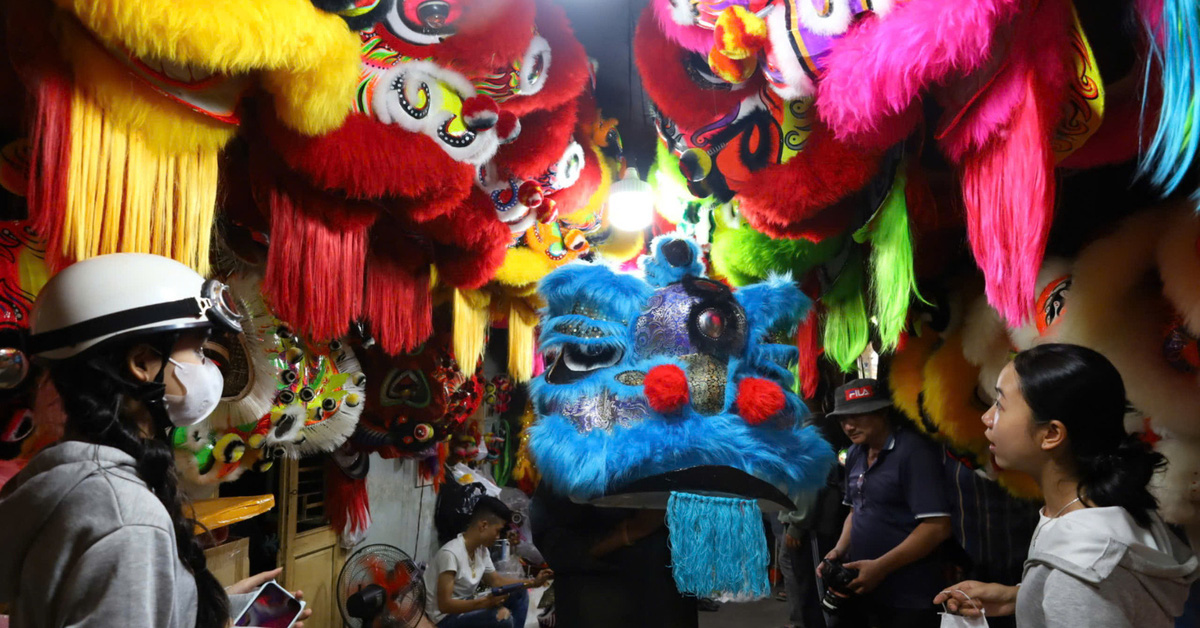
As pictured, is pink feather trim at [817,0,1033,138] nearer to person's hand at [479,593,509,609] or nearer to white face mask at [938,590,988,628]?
white face mask at [938,590,988,628]

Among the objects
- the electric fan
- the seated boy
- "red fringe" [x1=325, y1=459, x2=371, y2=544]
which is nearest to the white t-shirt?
the seated boy

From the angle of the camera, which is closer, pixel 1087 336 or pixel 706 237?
pixel 1087 336

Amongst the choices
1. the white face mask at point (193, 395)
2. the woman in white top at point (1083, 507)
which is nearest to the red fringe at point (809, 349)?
the woman in white top at point (1083, 507)

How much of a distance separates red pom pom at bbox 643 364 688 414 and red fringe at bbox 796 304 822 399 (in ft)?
3.42

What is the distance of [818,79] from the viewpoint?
1.72 m

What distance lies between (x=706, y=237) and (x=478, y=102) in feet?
4.15

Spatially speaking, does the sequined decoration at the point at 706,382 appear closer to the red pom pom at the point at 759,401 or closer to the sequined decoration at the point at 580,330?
the red pom pom at the point at 759,401

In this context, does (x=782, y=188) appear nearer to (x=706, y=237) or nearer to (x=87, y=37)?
(x=706, y=237)

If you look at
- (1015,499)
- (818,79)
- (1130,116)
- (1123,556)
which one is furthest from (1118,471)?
(1015,499)

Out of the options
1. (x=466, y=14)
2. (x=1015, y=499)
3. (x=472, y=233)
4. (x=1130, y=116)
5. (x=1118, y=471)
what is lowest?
(x=1015, y=499)

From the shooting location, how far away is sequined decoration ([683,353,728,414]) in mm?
1676

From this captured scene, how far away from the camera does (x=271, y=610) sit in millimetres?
1202

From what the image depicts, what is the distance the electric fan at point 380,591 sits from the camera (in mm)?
2867

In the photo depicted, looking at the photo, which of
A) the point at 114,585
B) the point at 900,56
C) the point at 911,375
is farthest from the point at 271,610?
the point at 911,375
